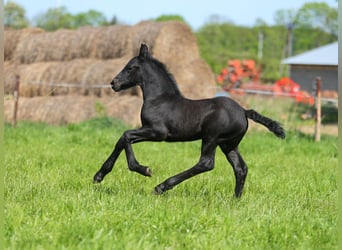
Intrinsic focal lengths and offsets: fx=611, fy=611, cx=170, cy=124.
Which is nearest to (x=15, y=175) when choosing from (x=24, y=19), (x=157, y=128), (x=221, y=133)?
(x=157, y=128)

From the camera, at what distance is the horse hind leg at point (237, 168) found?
6.91 m

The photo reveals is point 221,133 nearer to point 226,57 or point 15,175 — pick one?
point 15,175

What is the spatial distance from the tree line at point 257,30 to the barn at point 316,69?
2931 centimetres

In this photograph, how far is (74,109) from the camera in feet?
55.8

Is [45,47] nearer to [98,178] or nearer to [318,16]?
[98,178]

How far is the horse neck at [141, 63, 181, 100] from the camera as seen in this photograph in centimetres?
693

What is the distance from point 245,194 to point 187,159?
3636mm

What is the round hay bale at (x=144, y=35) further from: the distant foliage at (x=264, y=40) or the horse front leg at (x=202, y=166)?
the distant foliage at (x=264, y=40)

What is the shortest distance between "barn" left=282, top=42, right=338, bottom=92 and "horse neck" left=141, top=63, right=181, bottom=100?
2529 centimetres

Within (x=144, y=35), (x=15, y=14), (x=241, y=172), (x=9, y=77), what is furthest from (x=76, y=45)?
(x=15, y=14)

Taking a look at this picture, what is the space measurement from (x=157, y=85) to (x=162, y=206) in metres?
1.83

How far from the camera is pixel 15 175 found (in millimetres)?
7750

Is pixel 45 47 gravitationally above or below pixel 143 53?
below

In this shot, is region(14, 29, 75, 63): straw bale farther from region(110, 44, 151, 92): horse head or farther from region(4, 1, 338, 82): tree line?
region(4, 1, 338, 82): tree line
